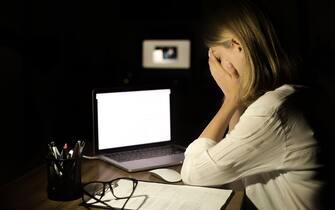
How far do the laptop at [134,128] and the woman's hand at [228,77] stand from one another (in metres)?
0.36

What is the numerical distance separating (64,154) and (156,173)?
323mm

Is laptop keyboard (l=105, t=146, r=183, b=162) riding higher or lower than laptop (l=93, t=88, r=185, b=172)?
lower

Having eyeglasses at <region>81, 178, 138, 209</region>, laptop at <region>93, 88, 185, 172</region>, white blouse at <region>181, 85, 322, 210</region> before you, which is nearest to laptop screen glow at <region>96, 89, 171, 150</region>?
laptop at <region>93, 88, 185, 172</region>

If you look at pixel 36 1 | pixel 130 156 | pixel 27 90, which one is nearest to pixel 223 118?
pixel 130 156

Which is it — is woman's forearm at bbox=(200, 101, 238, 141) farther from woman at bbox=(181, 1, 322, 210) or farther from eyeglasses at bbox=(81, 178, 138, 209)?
eyeglasses at bbox=(81, 178, 138, 209)

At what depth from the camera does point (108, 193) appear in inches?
49.6

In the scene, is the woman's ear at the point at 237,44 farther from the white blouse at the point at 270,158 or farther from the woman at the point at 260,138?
the white blouse at the point at 270,158

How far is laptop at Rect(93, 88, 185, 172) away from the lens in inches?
64.9

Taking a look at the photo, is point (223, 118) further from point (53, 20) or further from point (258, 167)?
point (53, 20)

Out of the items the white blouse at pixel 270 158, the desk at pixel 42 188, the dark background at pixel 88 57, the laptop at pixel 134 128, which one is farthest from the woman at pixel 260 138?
the dark background at pixel 88 57

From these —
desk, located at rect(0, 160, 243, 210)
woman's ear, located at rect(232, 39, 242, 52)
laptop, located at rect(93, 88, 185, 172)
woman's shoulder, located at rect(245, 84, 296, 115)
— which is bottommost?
desk, located at rect(0, 160, 243, 210)

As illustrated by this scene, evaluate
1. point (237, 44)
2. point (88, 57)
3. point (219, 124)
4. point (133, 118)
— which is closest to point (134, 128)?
point (133, 118)

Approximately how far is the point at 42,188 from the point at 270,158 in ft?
2.29

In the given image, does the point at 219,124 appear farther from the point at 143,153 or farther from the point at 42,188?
the point at 42,188
